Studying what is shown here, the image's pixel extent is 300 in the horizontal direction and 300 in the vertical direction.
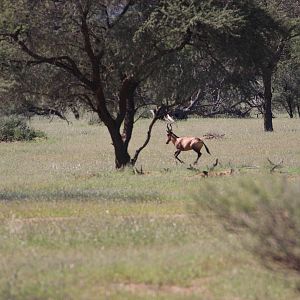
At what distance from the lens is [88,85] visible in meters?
22.9

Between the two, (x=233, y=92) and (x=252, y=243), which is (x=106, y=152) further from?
(x=252, y=243)

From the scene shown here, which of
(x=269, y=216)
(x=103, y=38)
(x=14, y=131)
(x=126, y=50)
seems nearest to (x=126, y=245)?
(x=269, y=216)

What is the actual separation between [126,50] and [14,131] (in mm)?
22113

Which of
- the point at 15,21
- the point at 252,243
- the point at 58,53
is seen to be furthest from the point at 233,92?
the point at 252,243

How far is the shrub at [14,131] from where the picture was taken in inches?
1649

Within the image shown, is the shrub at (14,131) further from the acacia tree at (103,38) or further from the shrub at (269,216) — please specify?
the shrub at (269,216)

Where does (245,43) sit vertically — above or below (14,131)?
above

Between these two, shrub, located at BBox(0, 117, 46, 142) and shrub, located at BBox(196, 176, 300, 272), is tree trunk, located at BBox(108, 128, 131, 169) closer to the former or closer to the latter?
shrub, located at BBox(196, 176, 300, 272)

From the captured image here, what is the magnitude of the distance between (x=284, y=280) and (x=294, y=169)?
13.7m

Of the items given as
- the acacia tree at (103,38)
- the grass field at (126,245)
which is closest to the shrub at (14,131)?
the acacia tree at (103,38)

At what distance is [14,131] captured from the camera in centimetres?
4203

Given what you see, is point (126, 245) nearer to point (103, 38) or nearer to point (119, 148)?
point (103, 38)

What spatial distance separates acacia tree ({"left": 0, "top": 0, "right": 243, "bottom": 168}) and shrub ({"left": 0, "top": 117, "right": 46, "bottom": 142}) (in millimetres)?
18722

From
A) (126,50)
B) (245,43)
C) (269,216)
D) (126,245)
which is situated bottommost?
(126,245)
